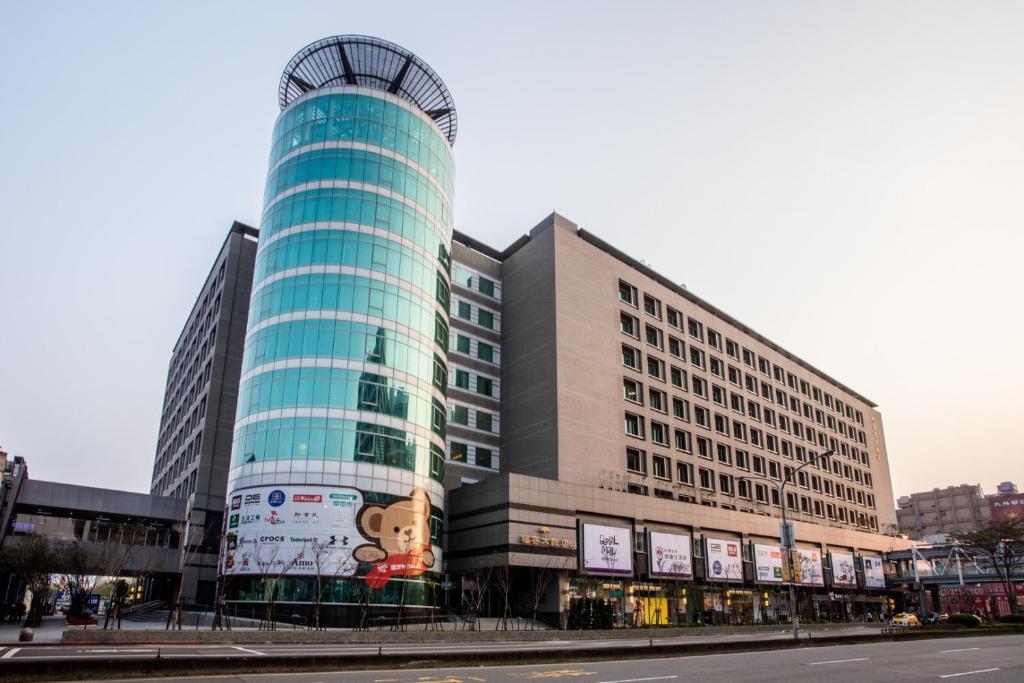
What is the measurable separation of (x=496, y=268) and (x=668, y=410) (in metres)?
23.9

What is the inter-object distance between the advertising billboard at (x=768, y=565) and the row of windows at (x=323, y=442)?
41222 millimetres

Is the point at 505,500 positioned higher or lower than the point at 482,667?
higher

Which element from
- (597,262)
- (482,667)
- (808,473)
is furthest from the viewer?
(808,473)

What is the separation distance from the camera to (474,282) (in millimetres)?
75312

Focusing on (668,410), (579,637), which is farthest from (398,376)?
(668,410)

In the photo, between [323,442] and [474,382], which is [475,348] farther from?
[323,442]

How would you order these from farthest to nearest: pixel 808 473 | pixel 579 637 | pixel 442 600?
pixel 808 473
pixel 442 600
pixel 579 637

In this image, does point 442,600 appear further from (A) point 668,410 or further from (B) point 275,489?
(A) point 668,410

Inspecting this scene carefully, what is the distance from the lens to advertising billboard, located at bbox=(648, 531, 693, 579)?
65000 millimetres

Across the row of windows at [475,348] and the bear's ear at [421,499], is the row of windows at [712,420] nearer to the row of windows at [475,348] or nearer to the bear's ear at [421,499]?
the row of windows at [475,348]

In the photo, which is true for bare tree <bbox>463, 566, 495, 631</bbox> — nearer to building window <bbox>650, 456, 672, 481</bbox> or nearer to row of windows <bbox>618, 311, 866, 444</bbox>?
building window <bbox>650, 456, 672, 481</bbox>

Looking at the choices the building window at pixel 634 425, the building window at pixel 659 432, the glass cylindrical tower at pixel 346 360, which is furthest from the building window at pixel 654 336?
the glass cylindrical tower at pixel 346 360

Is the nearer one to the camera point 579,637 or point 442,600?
point 579,637

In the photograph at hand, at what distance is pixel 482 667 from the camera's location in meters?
21.5
